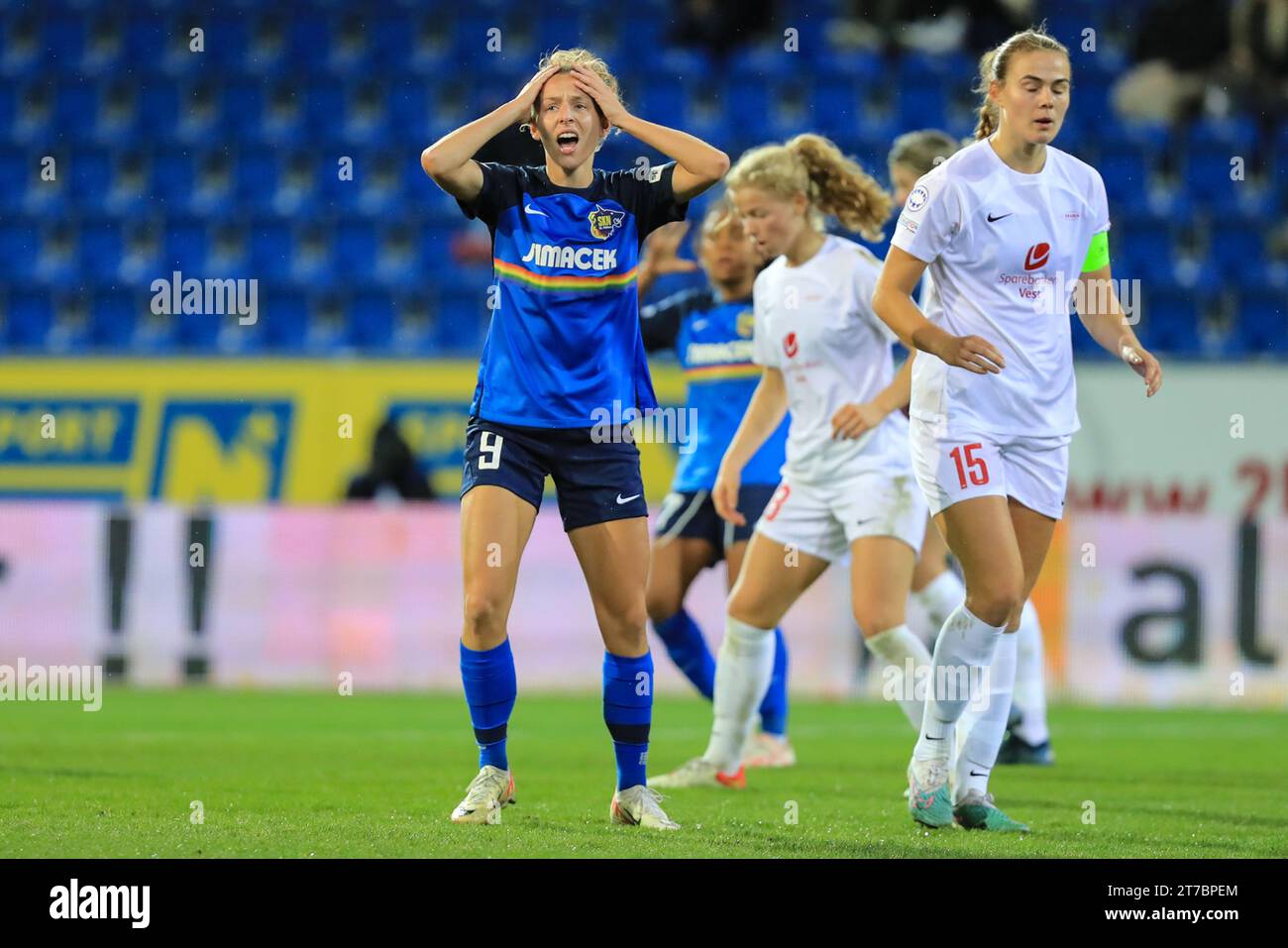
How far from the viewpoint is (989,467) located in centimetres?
534

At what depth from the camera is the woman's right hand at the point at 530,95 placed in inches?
209

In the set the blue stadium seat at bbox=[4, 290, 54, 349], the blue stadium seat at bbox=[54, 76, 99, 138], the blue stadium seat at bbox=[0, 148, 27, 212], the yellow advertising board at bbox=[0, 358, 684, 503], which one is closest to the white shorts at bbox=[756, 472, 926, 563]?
the yellow advertising board at bbox=[0, 358, 684, 503]

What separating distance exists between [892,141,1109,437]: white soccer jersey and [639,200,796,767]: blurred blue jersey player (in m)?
2.41

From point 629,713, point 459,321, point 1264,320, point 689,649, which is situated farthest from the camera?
point 459,321

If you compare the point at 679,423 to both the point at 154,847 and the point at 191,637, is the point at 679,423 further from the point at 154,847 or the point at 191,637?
the point at 154,847

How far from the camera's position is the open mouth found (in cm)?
540

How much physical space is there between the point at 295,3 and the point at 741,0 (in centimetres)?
406

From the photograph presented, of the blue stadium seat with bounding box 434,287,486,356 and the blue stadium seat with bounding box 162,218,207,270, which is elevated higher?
the blue stadium seat with bounding box 162,218,207,270

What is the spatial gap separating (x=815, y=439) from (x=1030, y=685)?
70.2 inches

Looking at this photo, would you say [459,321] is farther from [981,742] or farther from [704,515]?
[981,742]

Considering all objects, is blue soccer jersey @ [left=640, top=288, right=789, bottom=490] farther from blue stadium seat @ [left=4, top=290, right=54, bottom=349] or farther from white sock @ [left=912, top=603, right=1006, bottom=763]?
blue stadium seat @ [left=4, top=290, right=54, bottom=349]

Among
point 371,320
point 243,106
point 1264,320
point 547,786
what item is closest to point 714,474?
point 547,786

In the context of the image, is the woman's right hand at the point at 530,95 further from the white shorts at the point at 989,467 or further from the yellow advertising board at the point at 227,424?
the yellow advertising board at the point at 227,424

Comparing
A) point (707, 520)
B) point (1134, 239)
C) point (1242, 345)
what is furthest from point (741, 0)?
point (707, 520)
